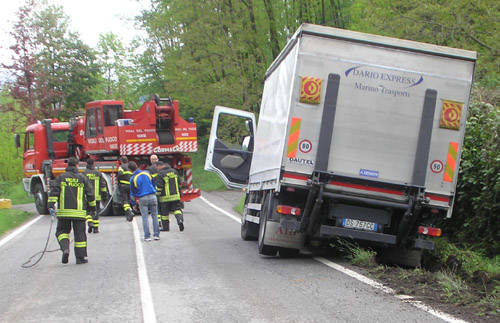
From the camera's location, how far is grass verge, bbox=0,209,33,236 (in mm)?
16355

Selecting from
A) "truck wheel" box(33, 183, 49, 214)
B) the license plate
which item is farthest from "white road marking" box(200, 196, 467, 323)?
"truck wheel" box(33, 183, 49, 214)

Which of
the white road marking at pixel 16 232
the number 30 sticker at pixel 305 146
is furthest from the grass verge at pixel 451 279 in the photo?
the white road marking at pixel 16 232

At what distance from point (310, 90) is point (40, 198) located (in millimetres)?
15413

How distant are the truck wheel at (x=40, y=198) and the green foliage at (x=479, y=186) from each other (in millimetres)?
14684

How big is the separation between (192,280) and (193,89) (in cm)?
2351

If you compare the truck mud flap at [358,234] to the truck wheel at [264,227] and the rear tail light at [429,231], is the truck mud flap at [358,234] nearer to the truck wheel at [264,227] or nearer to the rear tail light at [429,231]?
the rear tail light at [429,231]

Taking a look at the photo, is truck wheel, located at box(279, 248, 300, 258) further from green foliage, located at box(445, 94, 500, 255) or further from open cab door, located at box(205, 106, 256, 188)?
open cab door, located at box(205, 106, 256, 188)

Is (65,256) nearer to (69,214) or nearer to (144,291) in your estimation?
(69,214)

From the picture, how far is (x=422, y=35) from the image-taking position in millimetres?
16984

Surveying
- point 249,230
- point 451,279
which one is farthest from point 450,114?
point 249,230

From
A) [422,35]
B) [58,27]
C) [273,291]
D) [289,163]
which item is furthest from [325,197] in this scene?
[58,27]

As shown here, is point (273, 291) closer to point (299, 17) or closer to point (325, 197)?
point (325, 197)

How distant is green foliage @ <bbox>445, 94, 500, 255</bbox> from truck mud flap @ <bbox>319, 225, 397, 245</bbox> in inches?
73.5

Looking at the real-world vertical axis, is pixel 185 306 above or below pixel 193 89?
below
